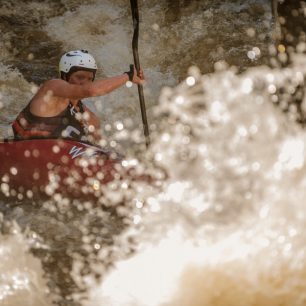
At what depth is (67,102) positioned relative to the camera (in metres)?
5.64

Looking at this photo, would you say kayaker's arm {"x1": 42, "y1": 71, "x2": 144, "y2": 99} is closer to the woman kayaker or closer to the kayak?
the woman kayaker

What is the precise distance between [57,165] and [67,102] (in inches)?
27.6

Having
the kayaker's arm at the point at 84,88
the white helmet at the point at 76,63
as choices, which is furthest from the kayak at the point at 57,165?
the white helmet at the point at 76,63

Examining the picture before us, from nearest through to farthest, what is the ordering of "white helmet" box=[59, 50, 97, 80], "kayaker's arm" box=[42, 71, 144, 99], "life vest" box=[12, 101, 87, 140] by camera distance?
"kayaker's arm" box=[42, 71, 144, 99], "life vest" box=[12, 101, 87, 140], "white helmet" box=[59, 50, 97, 80]

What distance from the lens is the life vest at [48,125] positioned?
5.55 metres

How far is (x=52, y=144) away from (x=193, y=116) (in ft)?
11.5

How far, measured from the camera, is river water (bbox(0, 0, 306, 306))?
15.4 ft

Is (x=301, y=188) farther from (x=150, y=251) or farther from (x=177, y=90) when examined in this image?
(x=177, y=90)

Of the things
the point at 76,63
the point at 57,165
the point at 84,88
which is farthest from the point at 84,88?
the point at 57,165

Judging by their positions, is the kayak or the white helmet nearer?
the kayak

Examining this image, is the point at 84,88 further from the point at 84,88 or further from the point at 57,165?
the point at 57,165

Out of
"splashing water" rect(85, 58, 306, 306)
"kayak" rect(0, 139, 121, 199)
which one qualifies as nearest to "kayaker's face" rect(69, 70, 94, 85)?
"kayak" rect(0, 139, 121, 199)

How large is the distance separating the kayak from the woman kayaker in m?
0.15

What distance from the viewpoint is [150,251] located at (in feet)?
16.8
